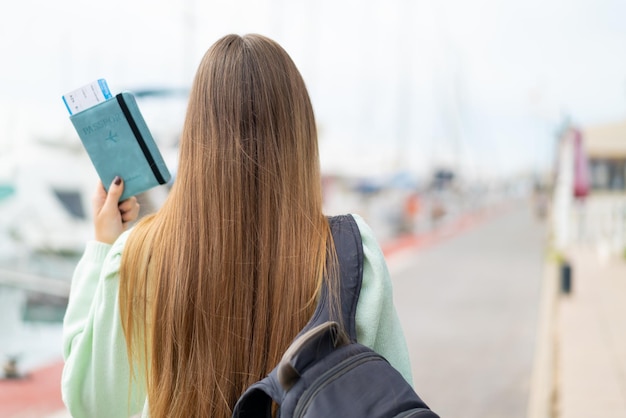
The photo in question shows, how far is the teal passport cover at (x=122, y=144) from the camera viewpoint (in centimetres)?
149

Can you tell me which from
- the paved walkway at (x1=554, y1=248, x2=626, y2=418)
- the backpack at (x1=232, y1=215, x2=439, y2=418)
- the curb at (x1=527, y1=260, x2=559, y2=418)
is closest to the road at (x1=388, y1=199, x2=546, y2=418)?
the curb at (x1=527, y1=260, x2=559, y2=418)

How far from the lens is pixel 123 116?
1.49m

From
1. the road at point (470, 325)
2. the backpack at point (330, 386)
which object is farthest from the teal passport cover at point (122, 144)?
the road at point (470, 325)

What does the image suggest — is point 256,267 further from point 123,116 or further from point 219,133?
point 123,116

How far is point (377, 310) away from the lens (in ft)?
4.14

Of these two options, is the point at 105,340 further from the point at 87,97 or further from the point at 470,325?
the point at 470,325

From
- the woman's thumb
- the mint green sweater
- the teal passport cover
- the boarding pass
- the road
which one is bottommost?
the road

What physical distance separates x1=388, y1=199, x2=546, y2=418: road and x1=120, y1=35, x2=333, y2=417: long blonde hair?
4240 millimetres

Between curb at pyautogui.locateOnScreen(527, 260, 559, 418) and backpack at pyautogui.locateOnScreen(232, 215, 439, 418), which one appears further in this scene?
curb at pyautogui.locateOnScreen(527, 260, 559, 418)

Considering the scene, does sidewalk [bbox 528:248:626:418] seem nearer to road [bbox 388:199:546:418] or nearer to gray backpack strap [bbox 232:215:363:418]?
road [bbox 388:199:546:418]

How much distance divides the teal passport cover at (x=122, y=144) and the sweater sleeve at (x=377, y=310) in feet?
1.65

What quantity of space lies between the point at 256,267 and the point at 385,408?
0.43 m

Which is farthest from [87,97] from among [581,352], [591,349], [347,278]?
[591,349]

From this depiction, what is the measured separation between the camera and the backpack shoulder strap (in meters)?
1.22
